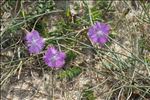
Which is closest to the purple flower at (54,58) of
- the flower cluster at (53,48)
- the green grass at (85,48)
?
the flower cluster at (53,48)

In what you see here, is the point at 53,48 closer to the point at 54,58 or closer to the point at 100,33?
the point at 54,58

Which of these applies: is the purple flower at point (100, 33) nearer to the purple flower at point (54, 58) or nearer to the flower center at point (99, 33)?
the flower center at point (99, 33)

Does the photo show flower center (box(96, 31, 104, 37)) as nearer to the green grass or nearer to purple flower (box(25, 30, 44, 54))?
the green grass

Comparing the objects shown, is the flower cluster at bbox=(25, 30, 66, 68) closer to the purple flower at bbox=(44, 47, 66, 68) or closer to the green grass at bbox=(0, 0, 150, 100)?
the purple flower at bbox=(44, 47, 66, 68)

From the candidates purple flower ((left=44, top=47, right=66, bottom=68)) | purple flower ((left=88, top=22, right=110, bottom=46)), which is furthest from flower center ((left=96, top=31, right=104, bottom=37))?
purple flower ((left=44, top=47, right=66, bottom=68))

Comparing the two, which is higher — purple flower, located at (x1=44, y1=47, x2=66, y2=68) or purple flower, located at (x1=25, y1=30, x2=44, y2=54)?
purple flower, located at (x1=25, y1=30, x2=44, y2=54)

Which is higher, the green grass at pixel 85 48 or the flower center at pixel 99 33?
the flower center at pixel 99 33
